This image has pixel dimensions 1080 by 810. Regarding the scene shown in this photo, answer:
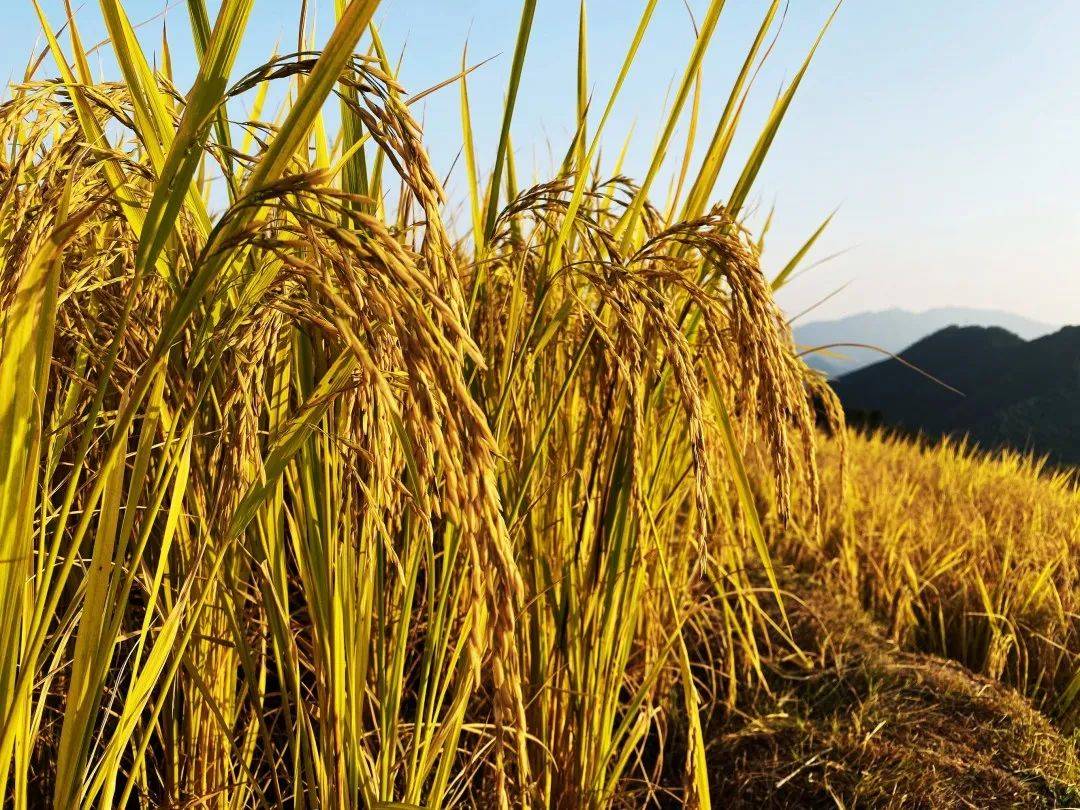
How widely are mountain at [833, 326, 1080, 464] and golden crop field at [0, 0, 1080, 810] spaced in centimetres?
852

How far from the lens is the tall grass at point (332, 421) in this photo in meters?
0.78

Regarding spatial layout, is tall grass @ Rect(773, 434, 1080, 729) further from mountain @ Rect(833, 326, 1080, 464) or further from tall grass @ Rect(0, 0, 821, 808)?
mountain @ Rect(833, 326, 1080, 464)

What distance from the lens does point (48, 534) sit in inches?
70.5

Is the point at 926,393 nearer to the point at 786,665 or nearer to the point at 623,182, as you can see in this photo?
the point at 786,665

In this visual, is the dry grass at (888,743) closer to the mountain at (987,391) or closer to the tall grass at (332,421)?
the tall grass at (332,421)

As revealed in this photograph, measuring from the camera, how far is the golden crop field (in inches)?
31.0

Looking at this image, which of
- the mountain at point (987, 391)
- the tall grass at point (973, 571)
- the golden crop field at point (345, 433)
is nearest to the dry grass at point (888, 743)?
the golden crop field at point (345, 433)

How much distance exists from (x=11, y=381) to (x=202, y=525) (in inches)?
12.8

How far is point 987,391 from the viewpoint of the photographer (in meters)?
13.8

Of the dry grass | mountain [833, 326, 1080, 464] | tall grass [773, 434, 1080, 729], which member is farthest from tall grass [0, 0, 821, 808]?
mountain [833, 326, 1080, 464]

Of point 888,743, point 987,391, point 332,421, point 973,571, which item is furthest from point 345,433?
point 987,391

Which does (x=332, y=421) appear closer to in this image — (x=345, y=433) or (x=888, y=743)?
(x=345, y=433)

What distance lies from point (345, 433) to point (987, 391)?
15.0 meters

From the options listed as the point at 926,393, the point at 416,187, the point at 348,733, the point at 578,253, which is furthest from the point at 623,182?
the point at 926,393
